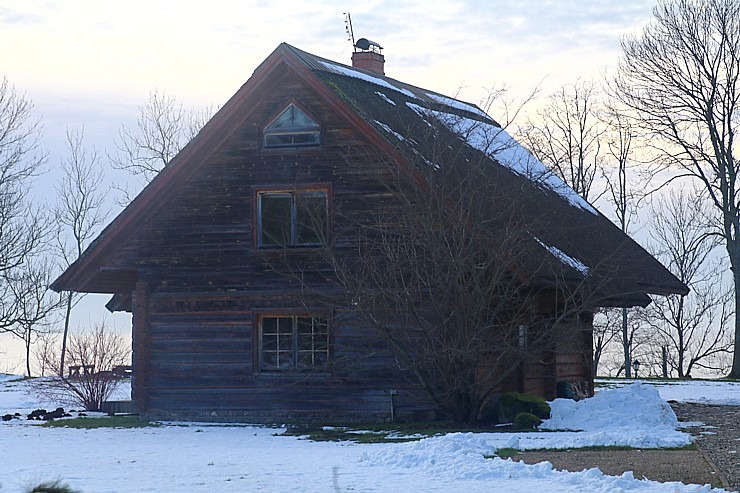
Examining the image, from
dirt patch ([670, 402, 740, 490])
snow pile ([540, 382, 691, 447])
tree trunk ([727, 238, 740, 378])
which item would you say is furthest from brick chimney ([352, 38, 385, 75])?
tree trunk ([727, 238, 740, 378])

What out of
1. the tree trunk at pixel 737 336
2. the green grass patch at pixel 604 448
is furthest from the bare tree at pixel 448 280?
the tree trunk at pixel 737 336

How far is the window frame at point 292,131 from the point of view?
23000mm

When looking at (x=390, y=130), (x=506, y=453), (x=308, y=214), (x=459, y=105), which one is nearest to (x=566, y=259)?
(x=390, y=130)

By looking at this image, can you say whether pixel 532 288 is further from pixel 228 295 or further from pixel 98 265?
pixel 98 265

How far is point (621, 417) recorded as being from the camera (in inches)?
813

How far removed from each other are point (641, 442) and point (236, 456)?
595 centimetres

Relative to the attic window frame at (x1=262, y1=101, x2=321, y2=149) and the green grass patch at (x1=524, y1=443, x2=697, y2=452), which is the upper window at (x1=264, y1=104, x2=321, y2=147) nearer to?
the attic window frame at (x1=262, y1=101, x2=321, y2=149)

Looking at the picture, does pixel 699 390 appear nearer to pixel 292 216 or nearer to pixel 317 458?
pixel 292 216

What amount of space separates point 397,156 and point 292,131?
255 centimetres

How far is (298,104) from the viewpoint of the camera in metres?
23.1

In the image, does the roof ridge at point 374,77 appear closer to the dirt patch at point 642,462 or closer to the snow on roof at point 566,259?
the snow on roof at point 566,259

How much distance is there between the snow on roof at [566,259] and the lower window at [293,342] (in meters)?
4.44

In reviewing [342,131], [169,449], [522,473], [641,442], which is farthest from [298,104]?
[522,473]

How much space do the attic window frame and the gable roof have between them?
1.88 feet
